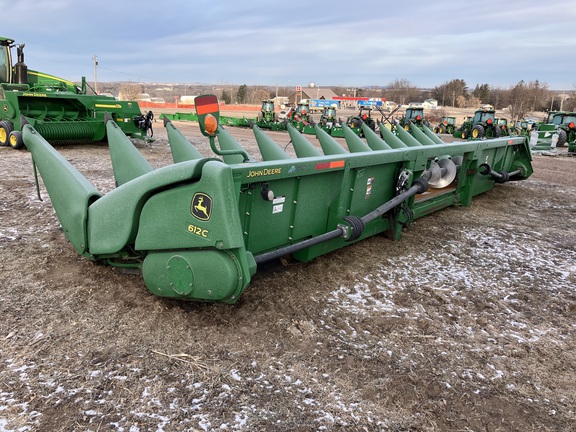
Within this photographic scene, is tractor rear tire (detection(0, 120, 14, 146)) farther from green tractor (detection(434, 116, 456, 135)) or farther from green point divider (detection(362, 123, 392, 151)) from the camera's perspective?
green tractor (detection(434, 116, 456, 135))

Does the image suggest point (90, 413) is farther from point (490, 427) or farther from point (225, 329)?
point (490, 427)

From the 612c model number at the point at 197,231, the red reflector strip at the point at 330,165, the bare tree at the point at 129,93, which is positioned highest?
the bare tree at the point at 129,93

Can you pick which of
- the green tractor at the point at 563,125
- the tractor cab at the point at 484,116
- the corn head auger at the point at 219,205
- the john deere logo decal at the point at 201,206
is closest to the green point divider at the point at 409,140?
the corn head auger at the point at 219,205

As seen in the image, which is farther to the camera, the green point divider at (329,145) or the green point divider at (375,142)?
the green point divider at (375,142)

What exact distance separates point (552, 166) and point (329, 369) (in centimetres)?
1224

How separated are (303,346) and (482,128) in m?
17.9

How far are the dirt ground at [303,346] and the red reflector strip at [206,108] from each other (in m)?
1.29

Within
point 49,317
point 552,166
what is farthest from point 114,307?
point 552,166

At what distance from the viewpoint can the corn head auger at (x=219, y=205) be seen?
2617 millimetres

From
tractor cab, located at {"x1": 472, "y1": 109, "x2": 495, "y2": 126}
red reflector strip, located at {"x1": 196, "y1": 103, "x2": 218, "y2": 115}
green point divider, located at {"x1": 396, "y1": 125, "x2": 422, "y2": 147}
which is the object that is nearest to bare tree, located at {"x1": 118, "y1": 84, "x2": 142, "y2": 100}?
tractor cab, located at {"x1": 472, "y1": 109, "x2": 495, "y2": 126}

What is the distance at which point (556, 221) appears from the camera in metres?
6.00

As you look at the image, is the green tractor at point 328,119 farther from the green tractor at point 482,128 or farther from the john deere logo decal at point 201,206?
the john deere logo decal at point 201,206

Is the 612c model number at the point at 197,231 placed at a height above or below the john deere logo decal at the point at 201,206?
below

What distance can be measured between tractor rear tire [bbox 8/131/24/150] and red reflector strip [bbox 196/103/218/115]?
895 cm
